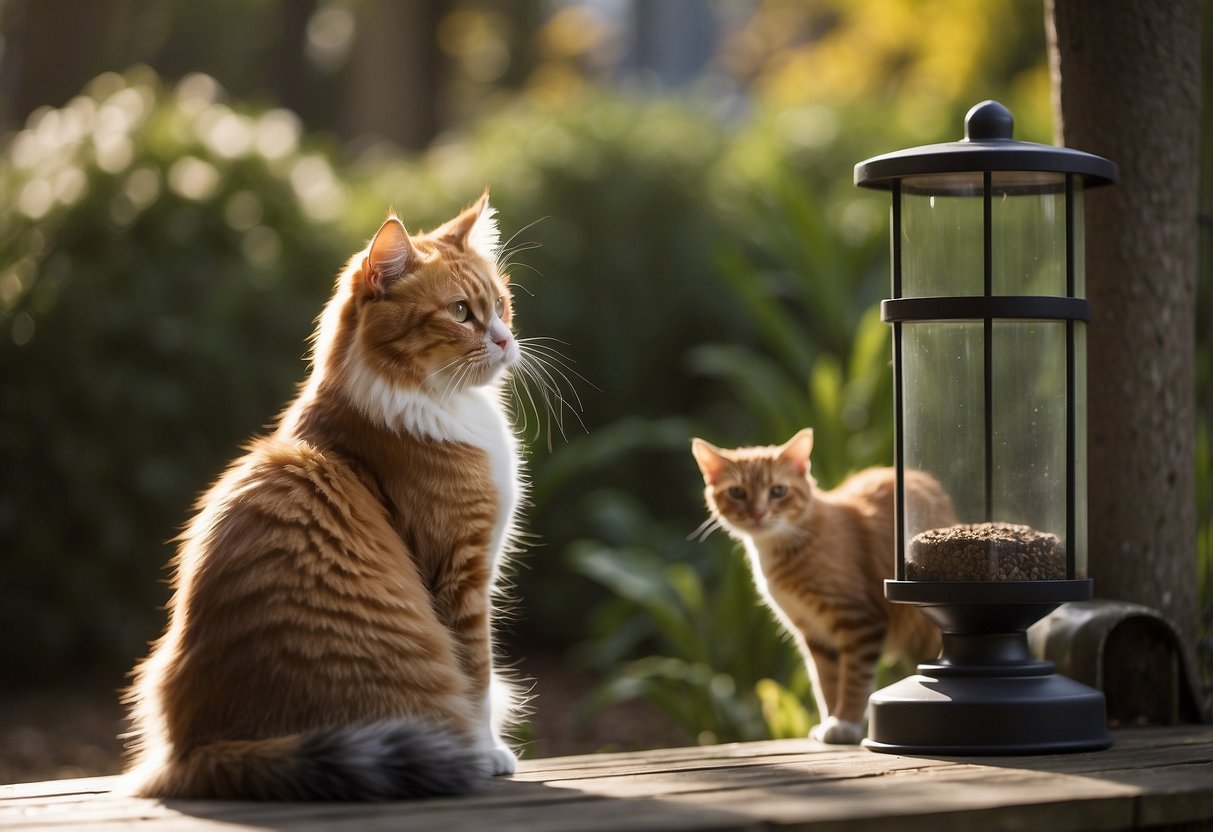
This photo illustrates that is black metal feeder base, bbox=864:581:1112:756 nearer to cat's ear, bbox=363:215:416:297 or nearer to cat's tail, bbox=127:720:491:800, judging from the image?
cat's tail, bbox=127:720:491:800

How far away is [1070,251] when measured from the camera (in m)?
3.11

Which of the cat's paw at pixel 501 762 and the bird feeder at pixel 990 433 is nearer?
the cat's paw at pixel 501 762

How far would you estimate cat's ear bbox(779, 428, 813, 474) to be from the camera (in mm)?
3586

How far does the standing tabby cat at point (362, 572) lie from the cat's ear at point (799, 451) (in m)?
0.80

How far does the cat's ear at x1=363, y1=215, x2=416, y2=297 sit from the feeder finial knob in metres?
1.25

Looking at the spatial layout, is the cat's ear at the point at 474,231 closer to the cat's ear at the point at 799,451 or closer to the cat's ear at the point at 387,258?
the cat's ear at the point at 387,258

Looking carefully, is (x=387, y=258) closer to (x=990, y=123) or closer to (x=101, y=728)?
(x=990, y=123)

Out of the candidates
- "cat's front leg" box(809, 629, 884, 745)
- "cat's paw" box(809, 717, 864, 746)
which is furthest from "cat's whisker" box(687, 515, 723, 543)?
"cat's paw" box(809, 717, 864, 746)

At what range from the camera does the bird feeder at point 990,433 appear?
117 inches

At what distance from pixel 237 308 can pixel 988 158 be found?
3817 millimetres

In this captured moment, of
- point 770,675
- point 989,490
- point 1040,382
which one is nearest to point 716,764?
point 989,490

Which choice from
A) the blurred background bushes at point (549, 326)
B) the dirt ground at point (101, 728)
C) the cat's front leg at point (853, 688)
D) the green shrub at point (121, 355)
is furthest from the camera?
the green shrub at point (121, 355)

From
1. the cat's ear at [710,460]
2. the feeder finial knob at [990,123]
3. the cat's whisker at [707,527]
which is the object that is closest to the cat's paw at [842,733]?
the cat's whisker at [707,527]

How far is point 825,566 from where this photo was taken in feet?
11.2
